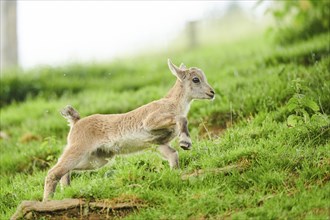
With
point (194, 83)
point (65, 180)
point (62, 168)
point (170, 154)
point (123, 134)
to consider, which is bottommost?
point (65, 180)

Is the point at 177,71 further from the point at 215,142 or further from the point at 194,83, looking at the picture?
the point at 215,142

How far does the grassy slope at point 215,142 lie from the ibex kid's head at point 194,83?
669mm

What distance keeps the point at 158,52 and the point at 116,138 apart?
592 inches

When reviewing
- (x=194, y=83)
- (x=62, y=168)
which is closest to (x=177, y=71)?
(x=194, y=83)

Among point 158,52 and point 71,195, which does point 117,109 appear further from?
point 158,52

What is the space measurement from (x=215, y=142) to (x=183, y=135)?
1.30 meters

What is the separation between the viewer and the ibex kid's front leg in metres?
6.96

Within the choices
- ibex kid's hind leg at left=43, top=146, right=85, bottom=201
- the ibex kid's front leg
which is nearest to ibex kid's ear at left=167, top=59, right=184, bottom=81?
the ibex kid's front leg

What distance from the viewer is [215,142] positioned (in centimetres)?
825

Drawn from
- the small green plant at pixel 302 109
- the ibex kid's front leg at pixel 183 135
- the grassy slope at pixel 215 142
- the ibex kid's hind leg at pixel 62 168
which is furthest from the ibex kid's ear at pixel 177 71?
the ibex kid's hind leg at pixel 62 168

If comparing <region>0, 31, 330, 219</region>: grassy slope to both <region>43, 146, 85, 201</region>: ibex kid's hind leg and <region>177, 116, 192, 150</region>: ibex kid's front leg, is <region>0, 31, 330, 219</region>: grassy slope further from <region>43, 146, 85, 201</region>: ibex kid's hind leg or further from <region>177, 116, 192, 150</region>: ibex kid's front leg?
<region>177, 116, 192, 150</region>: ibex kid's front leg

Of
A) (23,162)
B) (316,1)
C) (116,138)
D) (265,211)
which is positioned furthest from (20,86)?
(265,211)

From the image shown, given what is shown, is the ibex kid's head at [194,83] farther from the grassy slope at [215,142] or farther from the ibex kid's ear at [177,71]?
the grassy slope at [215,142]

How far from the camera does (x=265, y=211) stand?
626 centimetres
